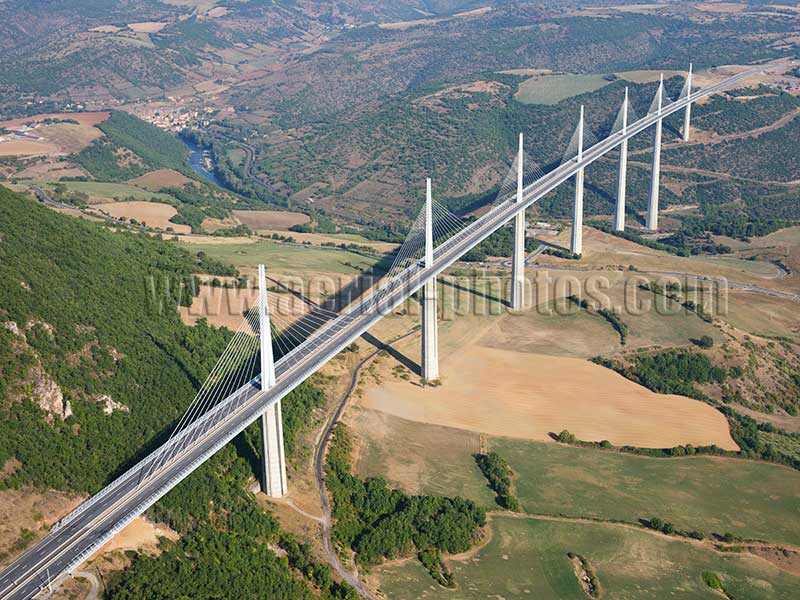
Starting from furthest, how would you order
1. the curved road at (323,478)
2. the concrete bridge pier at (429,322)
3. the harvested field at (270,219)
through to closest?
the harvested field at (270,219) → the concrete bridge pier at (429,322) → the curved road at (323,478)

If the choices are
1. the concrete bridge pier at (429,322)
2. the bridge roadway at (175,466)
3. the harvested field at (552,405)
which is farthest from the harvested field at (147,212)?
the bridge roadway at (175,466)

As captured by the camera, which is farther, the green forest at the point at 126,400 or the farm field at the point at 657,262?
Result: the farm field at the point at 657,262

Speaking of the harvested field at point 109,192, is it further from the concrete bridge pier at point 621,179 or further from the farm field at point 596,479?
the farm field at point 596,479

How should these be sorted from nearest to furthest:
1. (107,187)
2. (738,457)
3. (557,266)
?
(738,457), (557,266), (107,187)

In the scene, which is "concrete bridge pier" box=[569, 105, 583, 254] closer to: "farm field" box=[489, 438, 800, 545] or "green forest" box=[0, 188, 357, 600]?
"farm field" box=[489, 438, 800, 545]

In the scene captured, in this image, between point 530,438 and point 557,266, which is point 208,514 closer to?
point 530,438

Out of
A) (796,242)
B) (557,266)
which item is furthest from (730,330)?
(796,242)

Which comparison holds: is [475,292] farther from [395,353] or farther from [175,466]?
[175,466]

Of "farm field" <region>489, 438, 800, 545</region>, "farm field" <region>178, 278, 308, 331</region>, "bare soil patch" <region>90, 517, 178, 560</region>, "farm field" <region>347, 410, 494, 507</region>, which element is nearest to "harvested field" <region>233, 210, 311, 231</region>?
"farm field" <region>178, 278, 308, 331</region>
